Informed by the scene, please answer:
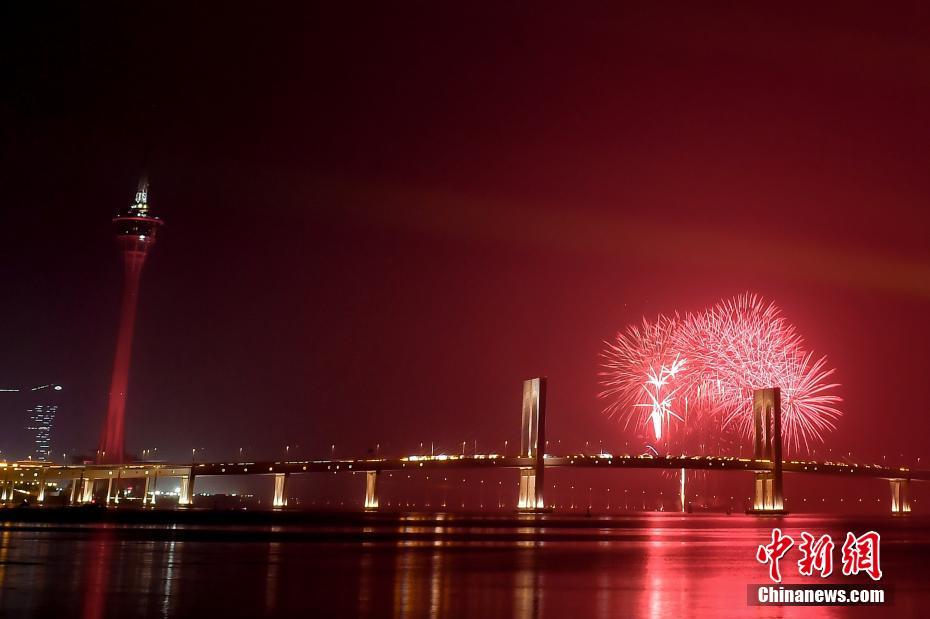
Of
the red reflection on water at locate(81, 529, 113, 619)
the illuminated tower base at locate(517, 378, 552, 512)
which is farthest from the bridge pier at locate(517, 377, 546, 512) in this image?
the red reflection on water at locate(81, 529, 113, 619)

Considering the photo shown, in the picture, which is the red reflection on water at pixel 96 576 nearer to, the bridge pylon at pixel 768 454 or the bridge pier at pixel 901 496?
the bridge pylon at pixel 768 454

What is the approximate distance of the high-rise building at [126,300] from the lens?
436ft

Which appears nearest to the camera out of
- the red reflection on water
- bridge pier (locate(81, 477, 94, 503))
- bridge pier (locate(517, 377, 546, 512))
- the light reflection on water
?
the red reflection on water

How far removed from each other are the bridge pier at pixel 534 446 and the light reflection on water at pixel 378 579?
73.3m

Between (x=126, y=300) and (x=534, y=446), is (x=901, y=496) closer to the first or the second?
(x=534, y=446)

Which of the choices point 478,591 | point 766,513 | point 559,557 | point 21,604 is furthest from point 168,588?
point 766,513

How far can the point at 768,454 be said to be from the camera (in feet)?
413

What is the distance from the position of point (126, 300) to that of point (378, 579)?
4802 inches

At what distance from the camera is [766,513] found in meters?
118

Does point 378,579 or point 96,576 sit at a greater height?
point 378,579

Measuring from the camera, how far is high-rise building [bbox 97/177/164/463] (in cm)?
13275

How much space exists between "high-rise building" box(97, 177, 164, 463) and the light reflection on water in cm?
9573

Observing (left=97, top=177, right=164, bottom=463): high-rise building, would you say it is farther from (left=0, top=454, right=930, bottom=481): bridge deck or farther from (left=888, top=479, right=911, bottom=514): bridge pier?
(left=888, top=479, right=911, bottom=514): bridge pier

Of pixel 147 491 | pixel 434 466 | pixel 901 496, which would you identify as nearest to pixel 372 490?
pixel 434 466
